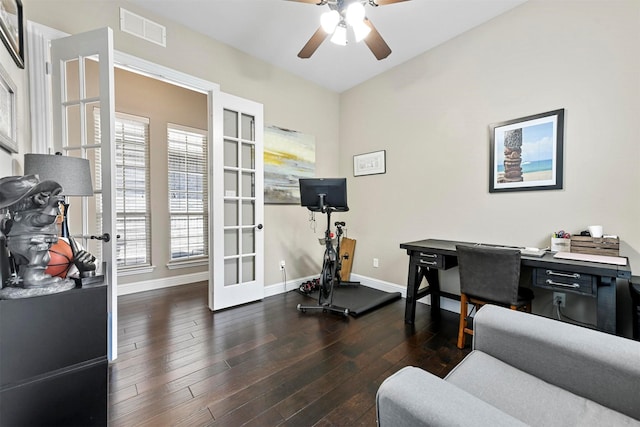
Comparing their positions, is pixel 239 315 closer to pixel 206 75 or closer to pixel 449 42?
pixel 206 75

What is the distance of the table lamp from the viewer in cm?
147

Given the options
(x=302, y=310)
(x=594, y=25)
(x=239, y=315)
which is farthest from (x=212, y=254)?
(x=594, y=25)

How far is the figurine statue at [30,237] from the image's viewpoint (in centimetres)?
103

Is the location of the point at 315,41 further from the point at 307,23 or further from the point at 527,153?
the point at 527,153

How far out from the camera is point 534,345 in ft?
3.76

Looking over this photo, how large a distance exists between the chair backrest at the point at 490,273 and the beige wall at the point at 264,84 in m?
2.20

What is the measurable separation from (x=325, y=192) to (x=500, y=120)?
6.23ft

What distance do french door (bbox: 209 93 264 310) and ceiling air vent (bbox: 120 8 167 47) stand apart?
2.44 ft

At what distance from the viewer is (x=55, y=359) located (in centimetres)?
103

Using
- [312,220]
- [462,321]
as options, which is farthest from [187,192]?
[462,321]

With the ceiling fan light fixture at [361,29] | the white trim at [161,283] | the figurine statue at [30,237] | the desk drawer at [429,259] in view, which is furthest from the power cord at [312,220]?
the figurine statue at [30,237]

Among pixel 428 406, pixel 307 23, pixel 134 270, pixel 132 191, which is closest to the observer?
pixel 428 406

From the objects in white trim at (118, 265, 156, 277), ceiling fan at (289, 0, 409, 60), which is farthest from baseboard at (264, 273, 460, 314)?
ceiling fan at (289, 0, 409, 60)

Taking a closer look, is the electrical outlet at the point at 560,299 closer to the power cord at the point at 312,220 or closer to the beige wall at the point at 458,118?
the beige wall at the point at 458,118
